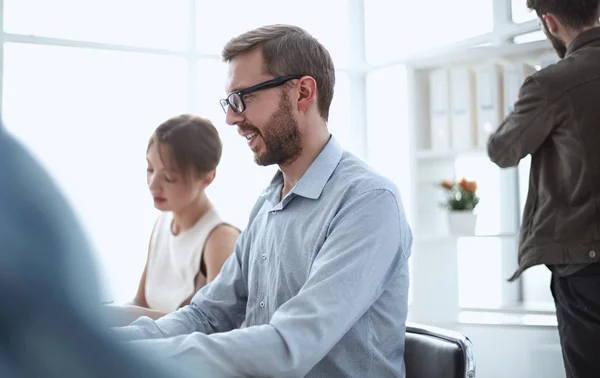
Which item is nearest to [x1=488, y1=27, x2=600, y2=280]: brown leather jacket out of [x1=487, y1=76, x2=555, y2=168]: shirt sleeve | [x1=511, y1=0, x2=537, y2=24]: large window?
[x1=487, y1=76, x2=555, y2=168]: shirt sleeve

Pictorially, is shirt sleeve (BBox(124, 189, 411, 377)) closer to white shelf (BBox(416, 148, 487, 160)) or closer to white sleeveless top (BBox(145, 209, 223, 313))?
white sleeveless top (BBox(145, 209, 223, 313))

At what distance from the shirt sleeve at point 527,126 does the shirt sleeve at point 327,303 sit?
95 cm

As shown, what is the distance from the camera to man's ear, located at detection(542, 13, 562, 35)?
226 centimetres

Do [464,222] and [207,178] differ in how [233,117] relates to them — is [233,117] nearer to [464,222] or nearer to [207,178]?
[207,178]

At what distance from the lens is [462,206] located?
367cm

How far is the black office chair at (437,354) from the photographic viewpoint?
50.1 inches

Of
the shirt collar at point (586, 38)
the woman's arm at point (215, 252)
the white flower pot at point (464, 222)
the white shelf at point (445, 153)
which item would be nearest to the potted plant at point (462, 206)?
the white flower pot at point (464, 222)

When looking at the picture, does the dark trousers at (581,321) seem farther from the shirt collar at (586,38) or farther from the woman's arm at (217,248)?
the woman's arm at (217,248)

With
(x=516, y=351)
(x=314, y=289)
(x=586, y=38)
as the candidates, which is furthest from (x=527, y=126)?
(x=516, y=351)

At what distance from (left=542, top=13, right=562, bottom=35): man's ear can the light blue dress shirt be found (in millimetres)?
1063

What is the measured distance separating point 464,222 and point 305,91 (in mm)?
2241

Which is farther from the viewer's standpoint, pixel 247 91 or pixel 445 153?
pixel 445 153

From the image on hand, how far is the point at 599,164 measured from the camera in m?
2.15

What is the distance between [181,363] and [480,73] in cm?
327
